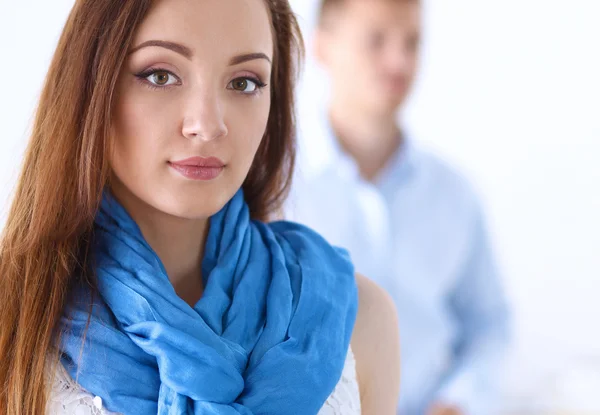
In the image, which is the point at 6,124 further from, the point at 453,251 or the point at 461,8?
the point at 461,8

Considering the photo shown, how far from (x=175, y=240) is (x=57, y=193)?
0.63ft

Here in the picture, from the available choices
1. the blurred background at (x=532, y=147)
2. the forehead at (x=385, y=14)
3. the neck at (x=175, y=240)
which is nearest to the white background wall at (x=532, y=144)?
the blurred background at (x=532, y=147)

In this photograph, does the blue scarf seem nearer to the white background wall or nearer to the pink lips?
the pink lips

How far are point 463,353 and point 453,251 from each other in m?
0.30

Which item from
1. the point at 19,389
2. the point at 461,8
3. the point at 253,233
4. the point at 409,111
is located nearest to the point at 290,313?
the point at 253,233

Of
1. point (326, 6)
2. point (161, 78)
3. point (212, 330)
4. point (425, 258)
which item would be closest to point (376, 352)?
point (212, 330)

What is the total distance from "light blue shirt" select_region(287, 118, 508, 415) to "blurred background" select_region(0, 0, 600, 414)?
85 cm

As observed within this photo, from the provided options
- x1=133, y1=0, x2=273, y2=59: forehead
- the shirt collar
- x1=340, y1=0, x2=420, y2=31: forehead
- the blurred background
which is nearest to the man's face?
x1=340, y1=0, x2=420, y2=31: forehead

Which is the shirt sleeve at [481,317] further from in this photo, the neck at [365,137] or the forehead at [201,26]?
the forehead at [201,26]

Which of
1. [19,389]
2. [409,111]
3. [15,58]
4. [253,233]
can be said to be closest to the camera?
[19,389]

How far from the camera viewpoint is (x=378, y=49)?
97.0 inches

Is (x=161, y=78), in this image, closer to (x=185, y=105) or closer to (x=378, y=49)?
(x=185, y=105)

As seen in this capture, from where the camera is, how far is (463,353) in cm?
249

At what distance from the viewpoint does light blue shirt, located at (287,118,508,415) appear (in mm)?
2387
